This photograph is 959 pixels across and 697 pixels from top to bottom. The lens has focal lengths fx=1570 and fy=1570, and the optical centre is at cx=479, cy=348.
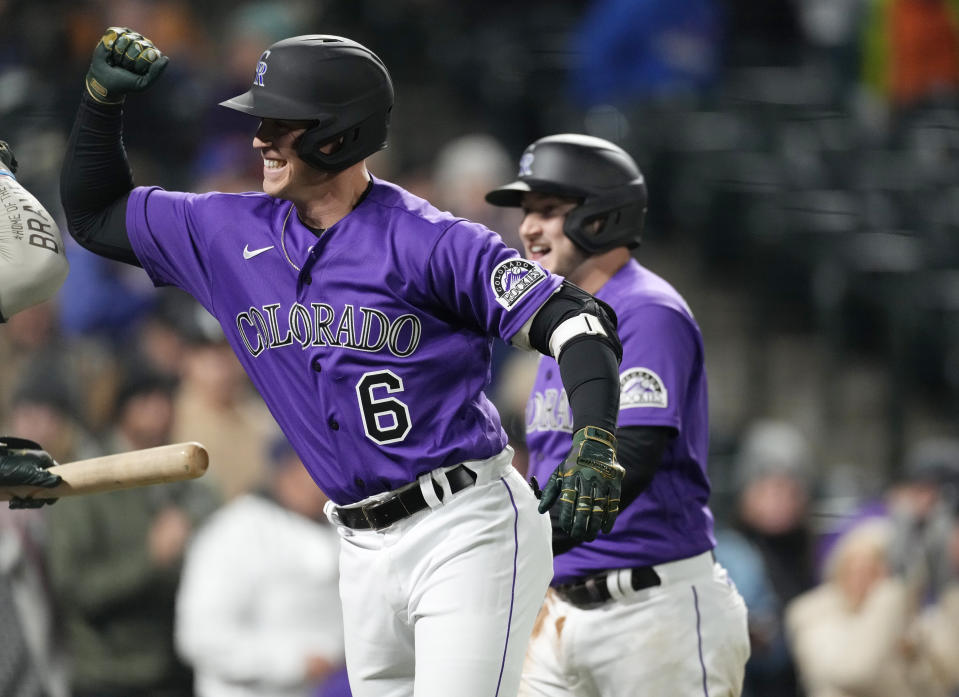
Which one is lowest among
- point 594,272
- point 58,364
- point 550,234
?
point 58,364

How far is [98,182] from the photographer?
3797mm

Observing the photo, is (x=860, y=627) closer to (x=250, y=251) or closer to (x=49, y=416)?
(x=49, y=416)

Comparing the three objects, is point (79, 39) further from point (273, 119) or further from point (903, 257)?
point (273, 119)

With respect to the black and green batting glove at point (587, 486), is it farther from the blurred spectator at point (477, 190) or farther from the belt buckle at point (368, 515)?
the blurred spectator at point (477, 190)

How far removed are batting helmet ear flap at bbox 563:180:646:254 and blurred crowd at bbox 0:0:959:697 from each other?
4.71 ft

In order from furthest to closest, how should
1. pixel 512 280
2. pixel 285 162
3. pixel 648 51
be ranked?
1. pixel 648 51
2. pixel 285 162
3. pixel 512 280

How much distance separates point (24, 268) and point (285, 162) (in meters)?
0.63

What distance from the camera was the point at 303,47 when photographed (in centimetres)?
358

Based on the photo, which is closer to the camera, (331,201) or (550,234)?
(331,201)

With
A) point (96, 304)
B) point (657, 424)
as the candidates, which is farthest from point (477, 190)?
A: point (657, 424)

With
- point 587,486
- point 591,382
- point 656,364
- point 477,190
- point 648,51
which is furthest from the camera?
point 648,51

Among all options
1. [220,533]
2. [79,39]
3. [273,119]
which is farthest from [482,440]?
[79,39]

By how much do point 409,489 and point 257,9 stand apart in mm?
7388

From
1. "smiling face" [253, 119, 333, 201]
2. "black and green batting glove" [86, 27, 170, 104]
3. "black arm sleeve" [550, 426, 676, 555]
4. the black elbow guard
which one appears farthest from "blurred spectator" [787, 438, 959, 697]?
"black and green batting glove" [86, 27, 170, 104]
